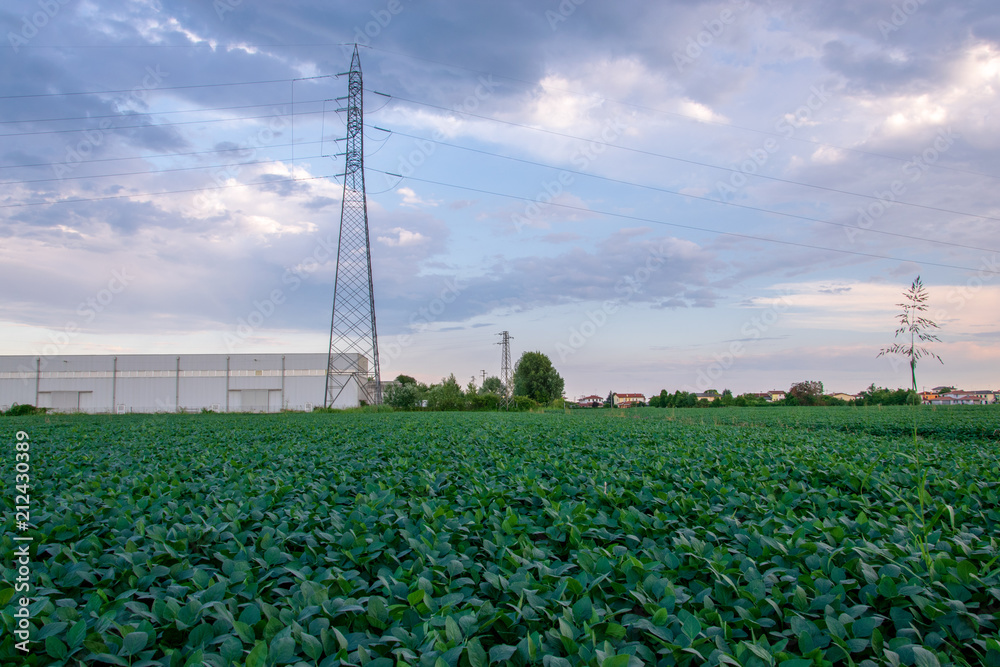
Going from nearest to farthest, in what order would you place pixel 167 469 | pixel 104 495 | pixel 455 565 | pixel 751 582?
1. pixel 751 582
2. pixel 455 565
3. pixel 104 495
4. pixel 167 469

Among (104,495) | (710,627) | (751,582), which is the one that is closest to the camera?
(710,627)

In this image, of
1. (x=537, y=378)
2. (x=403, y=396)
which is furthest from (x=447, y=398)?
(x=537, y=378)

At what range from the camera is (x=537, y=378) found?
62969 millimetres

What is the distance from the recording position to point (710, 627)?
5.49 ft

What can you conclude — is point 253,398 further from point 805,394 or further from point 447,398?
point 805,394

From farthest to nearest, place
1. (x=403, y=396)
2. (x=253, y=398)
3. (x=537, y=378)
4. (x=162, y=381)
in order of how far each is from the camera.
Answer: (x=537, y=378)
(x=253, y=398)
(x=162, y=381)
(x=403, y=396)

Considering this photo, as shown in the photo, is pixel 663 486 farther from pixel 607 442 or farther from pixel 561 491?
pixel 607 442

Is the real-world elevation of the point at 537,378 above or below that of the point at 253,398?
above

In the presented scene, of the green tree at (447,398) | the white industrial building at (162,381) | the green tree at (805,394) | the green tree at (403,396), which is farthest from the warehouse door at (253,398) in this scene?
the green tree at (805,394)

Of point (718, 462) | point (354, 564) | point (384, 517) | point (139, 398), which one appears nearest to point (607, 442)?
point (718, 462)

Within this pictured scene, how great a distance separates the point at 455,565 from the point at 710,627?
3.29 feet

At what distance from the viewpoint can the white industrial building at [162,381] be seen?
40062mm

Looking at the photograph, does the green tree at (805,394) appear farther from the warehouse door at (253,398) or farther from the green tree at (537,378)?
the warehouse door at (253,398)

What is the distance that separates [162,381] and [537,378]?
127ft
